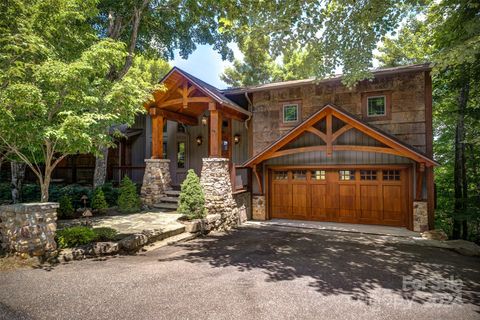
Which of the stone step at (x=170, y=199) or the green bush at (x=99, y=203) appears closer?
the green bush at (x=99, y=203)

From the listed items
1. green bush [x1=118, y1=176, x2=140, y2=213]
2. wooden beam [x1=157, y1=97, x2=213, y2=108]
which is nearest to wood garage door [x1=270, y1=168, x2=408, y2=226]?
wooden beam [x1=157, y1=97, x2=213, y2=108]

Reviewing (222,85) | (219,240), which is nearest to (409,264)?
(219,240)

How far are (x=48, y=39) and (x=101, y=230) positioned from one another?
4922mm

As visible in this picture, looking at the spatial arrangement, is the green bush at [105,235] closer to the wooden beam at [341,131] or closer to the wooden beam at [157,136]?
the wooden beam at [157,136]

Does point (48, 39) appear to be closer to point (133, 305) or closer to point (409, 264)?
point (133, 305)

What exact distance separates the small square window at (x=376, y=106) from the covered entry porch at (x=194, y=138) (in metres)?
4.99

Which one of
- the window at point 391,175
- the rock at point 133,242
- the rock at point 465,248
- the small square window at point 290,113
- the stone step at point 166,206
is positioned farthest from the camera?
the small square window at point 290,113

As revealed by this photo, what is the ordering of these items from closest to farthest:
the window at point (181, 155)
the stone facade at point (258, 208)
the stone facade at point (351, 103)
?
the stone facade at point (351, 103) → the stone facade at point (258, 208) → the window at point (181, 155)

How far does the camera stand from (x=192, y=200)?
9.06 m

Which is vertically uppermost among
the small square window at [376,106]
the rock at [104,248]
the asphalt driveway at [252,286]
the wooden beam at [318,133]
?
the small square window at [376,106]

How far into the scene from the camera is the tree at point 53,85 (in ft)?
17.7

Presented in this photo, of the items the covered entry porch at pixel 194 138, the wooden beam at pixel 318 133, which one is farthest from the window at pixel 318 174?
the covered entry porch at pixel 194 138

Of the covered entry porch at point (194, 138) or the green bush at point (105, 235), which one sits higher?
the covered entry porch at point (194, 138)

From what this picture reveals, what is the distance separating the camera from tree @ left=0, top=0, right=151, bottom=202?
212 inches
